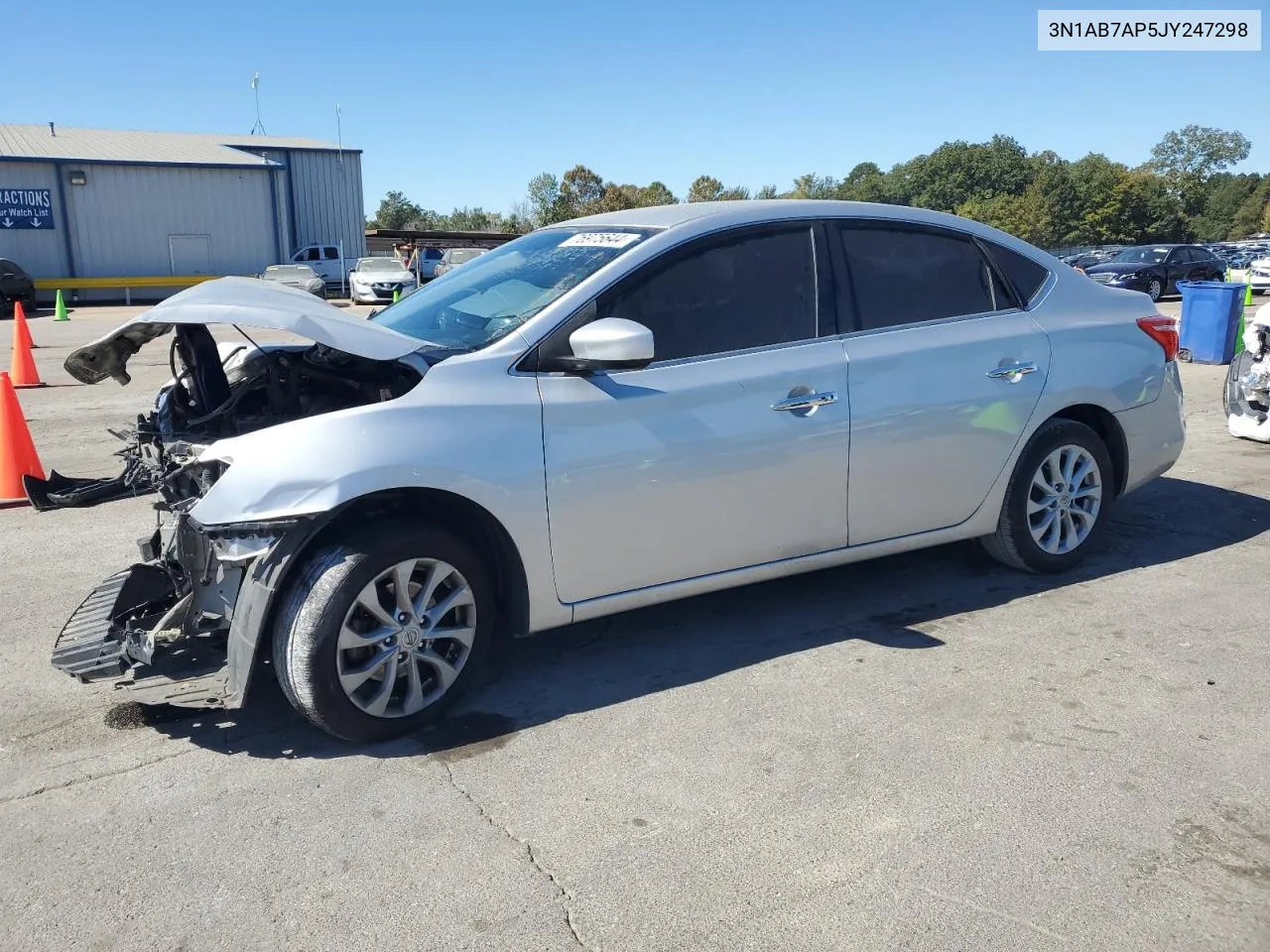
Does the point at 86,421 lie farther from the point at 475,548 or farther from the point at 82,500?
the point at 475,548

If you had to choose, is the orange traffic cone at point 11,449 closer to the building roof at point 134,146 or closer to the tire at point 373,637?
Result: the tire at point 373,637

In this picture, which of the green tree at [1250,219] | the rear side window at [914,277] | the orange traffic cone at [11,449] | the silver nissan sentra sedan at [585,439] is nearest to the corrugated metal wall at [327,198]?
the orange traffic cone at [11,449]

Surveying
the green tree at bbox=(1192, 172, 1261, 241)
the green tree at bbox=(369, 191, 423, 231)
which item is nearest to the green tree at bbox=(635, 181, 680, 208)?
the green tree at bbox=(369, 191, 423, 231)

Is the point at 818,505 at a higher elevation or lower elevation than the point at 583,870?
higher

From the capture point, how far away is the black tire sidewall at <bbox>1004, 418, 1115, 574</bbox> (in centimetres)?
490

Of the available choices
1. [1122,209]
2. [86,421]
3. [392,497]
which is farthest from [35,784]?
[1122,209]

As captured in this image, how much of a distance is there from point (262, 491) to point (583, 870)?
1.54 metres

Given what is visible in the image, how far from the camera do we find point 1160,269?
27.7m

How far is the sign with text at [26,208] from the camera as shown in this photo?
34000 millimetres

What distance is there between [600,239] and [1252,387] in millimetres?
6492

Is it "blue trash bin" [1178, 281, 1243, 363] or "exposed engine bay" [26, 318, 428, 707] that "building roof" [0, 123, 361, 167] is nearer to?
"blue trash bin" [1178, 281, 1243, 363]

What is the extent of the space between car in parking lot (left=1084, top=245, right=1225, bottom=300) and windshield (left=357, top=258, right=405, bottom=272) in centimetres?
1925

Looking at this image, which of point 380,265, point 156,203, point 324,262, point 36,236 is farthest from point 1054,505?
point 156,203

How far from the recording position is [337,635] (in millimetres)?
3379
